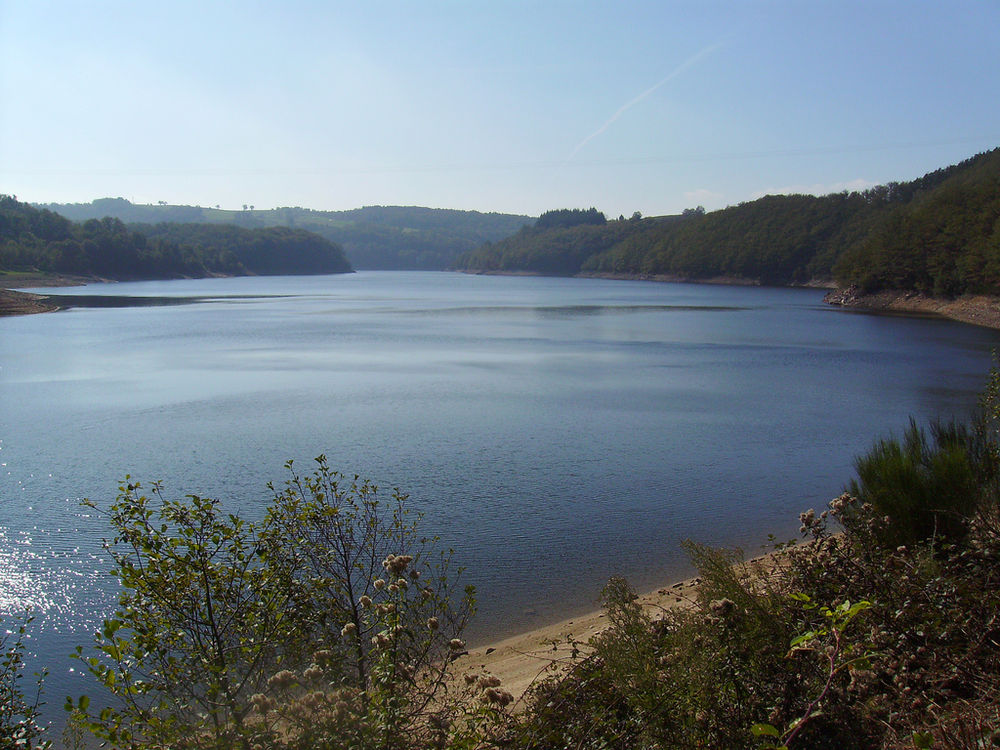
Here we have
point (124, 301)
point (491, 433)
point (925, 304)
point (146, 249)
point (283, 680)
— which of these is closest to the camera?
point (283, 680)

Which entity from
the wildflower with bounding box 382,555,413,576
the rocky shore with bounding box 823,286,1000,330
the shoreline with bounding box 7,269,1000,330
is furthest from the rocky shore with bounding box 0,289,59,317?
the rocky shore with bounding box 823,286,1000,330

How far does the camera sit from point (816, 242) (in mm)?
80062

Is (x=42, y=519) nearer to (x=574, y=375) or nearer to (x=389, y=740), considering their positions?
(x=389, y=740)

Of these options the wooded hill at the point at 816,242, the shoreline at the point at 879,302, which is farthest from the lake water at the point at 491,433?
the wooded hill at the point at 816,242

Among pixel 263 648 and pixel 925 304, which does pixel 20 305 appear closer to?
pixel 263 648

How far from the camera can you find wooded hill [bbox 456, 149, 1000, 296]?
40.2m

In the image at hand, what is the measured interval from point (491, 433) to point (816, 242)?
3029 inches

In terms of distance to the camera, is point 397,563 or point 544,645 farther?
point 544,645

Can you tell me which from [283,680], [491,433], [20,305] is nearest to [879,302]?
[491,433]

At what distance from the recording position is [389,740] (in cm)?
234

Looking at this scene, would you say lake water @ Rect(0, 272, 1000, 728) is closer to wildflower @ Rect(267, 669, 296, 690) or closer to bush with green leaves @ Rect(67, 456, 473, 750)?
bush with green leaves @ Rect(67, 456, 473, 750)

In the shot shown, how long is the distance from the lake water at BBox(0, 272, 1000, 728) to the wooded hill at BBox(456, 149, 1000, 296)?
38.4 ft

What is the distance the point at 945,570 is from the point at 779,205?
335ft

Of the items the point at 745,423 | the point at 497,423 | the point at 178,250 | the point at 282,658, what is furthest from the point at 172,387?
the point at 178,250
